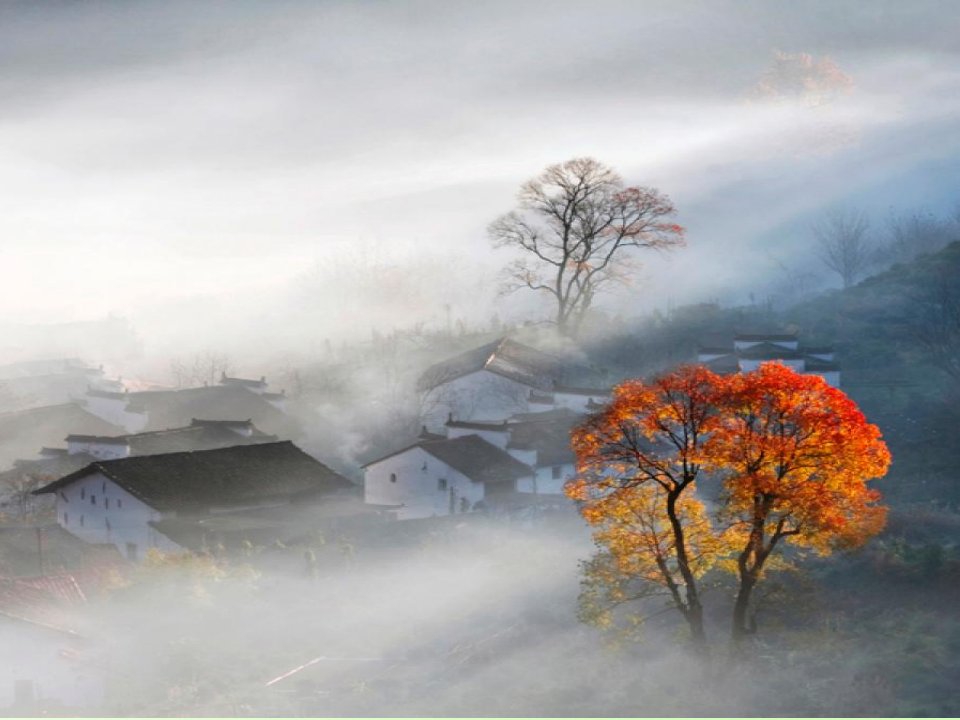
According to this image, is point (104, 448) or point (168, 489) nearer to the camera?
point (168, 489)

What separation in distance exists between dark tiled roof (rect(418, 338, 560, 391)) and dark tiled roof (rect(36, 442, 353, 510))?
891cm

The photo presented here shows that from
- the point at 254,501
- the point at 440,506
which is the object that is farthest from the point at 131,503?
the point at 440,506

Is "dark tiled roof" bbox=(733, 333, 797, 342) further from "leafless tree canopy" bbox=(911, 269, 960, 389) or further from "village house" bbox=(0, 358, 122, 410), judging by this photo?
"village house" bbox=(0, 358, 122, 410)

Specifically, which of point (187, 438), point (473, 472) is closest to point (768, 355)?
point (473, 472)

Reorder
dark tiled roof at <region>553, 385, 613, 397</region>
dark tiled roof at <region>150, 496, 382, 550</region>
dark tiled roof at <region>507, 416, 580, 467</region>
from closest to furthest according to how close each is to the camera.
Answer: dark tiled roof at <region>150, 496, 382, 550</region> → dark tiled roof at <region>507, 416, 580, 467</region> → dark tiled roof at <region>553, 385, 613, 397</region>

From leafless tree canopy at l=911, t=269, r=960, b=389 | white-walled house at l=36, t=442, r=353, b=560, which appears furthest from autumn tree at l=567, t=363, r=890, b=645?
leafless tree canopy at l=911, t=269, r=960, b=389

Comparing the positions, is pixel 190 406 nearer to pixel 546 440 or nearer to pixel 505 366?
pixel 505 366

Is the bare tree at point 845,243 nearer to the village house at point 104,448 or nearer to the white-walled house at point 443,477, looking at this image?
the white-walled house at point 443,477

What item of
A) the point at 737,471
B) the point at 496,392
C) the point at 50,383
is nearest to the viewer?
the point at 737,471

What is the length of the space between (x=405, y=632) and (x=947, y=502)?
18.0 m

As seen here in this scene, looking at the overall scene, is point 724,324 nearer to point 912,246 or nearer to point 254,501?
point 912,246

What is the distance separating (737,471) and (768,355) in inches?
1069

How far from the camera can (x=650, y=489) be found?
83.3 feet

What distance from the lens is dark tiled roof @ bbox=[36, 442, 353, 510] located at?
42.7 m
